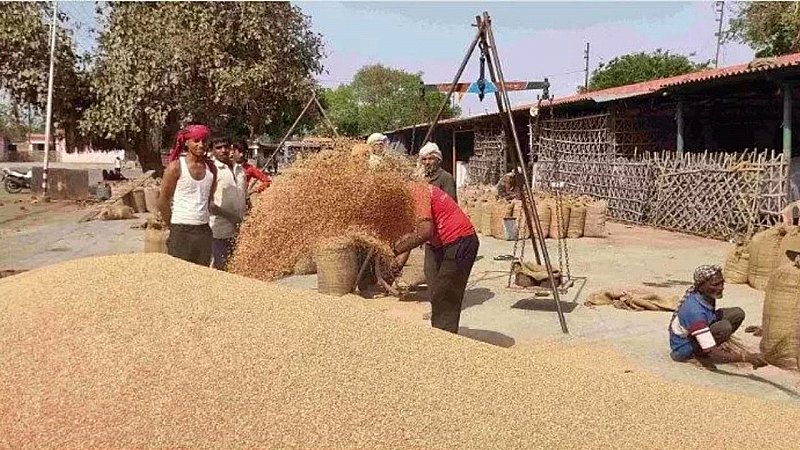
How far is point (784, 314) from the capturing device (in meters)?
4.11

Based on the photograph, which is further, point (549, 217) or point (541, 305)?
point (549, 217)

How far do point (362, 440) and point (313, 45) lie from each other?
708 inches

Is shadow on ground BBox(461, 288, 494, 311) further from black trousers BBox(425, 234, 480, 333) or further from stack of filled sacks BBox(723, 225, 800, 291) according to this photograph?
stack of filled sacks BBox(723, 225, 800, 291)

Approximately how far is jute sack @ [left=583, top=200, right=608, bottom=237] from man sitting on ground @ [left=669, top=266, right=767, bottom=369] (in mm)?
6478

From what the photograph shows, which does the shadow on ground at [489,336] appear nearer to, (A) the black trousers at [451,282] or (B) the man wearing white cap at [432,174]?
(B) the man wearing white cap at [432,174]

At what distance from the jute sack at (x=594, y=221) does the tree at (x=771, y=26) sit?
10328 millimetres

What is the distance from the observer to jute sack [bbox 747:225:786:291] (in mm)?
6461

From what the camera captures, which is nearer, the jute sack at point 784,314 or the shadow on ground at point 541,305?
the jute sack at point 784,314

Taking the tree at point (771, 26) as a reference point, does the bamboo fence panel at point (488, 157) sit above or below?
below

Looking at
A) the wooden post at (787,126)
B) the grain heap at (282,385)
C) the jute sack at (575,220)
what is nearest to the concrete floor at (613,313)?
the grain heap at (282,385)

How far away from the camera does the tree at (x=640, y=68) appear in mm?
31172

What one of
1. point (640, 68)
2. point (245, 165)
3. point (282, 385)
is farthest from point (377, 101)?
point (282, 385)

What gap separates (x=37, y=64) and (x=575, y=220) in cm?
1442

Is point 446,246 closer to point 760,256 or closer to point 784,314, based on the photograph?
point 784,314
